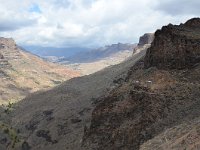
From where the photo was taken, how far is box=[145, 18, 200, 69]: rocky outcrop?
59094mm

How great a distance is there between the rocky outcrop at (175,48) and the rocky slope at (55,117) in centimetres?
3175

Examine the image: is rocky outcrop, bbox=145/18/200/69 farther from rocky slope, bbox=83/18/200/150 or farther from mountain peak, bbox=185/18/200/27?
mountain peak, bbox=185/18/200/27

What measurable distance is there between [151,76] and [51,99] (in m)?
120

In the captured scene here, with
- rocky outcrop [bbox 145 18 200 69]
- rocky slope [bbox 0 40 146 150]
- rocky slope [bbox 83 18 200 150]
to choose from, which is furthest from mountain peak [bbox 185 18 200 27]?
rocky slope [bbox 0 40 146 150]

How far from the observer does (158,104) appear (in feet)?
163

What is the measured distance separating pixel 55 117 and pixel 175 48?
271ft

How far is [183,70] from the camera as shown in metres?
57.2

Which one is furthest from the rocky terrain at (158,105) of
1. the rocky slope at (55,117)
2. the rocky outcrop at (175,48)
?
the rocky slope at (55,117)

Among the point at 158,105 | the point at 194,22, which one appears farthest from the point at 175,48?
the point at 158,105

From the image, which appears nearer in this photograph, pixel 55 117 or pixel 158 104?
pixel 158 104

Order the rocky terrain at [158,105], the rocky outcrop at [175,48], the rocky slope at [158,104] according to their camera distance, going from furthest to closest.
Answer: the rocky outcrop at [175,48] < the rocky slope at [158,104] < the rocky terrain at [158,105]

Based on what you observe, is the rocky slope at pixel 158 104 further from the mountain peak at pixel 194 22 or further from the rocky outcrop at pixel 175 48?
the mountain peak at pixel 194 22

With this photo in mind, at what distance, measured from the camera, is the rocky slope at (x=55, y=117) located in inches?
4550

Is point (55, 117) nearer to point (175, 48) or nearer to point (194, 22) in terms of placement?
point (194, 22)
